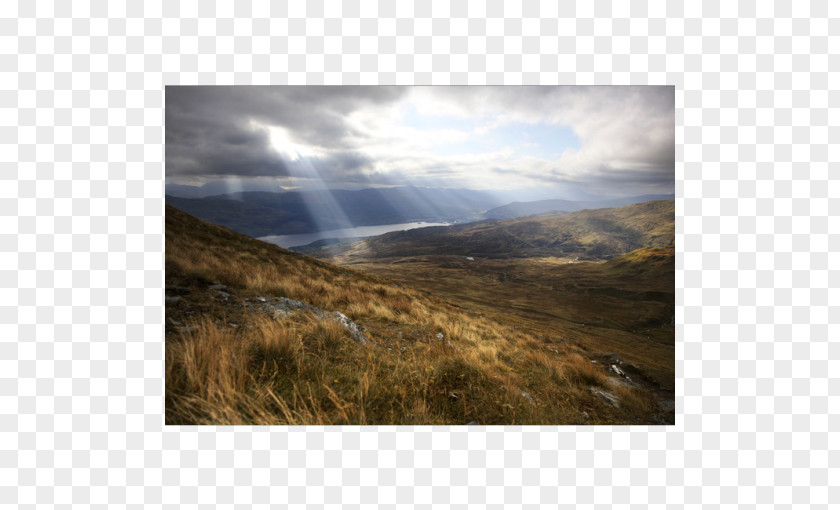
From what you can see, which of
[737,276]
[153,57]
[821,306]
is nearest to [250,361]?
[153,57]

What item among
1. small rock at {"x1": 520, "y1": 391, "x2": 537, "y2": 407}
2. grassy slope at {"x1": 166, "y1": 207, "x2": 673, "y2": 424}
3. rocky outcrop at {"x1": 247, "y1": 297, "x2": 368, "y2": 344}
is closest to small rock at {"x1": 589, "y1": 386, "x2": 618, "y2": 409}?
grassy slope at {"x1": 166, "y1": 207, "x2": 673, "y2": 424}

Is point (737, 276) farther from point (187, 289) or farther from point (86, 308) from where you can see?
point (86, 308)

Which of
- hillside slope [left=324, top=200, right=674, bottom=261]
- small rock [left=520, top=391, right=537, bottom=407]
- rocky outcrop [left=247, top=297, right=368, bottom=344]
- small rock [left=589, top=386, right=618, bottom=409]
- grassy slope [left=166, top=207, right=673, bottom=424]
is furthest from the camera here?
hillside slope [left=324, top=200, right=674, bottom=261]

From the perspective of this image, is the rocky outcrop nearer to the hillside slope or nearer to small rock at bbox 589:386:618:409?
small rock at bbox 589:386:618:409

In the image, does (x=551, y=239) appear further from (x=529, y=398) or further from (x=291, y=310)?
(x=291, y=310)

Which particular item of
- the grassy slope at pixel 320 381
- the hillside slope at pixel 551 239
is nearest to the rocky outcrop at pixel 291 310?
the grassy slope at pixel 320 381

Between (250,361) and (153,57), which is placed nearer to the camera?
(250,361)

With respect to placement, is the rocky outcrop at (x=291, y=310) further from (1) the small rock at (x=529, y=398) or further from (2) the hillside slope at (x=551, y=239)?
(2) the hillside slope at (x=551, y=239)

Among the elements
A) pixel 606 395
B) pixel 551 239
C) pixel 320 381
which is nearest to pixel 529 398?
pixel 606 395
